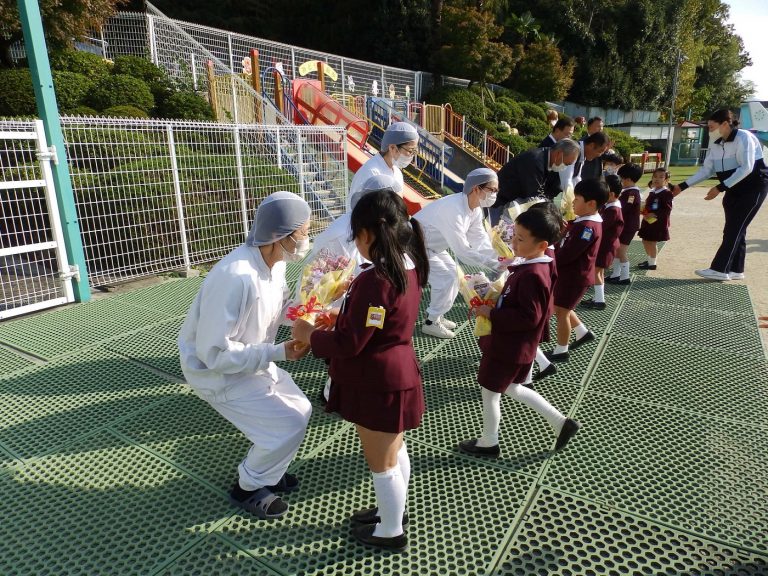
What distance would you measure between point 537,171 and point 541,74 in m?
27.7

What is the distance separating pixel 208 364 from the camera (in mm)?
2217

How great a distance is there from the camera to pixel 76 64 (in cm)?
1154

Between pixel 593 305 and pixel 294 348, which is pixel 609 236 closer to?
pixel 593 305

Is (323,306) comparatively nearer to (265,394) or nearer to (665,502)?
(265,394)

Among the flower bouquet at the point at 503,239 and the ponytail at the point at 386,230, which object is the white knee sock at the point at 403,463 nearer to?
the ponytail at the point at 386,230

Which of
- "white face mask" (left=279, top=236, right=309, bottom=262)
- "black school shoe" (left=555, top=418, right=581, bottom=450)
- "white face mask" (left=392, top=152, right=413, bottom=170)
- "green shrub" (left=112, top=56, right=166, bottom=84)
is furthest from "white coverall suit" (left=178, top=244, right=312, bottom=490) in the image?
"green shrub" (left=112, top=56, right=166, bottom=84)

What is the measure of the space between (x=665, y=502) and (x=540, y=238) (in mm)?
1514

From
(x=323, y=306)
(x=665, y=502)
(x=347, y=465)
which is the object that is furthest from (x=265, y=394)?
(x=665, y=502)

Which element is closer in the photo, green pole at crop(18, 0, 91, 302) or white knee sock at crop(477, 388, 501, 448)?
white knee sock at crop(477, 388, 501, 448)

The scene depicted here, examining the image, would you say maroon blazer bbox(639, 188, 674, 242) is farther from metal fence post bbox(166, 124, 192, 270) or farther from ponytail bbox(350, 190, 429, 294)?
metal fence post bbox(166, 124, 192, 270)

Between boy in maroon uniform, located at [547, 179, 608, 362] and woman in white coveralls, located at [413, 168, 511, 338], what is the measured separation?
0.60m

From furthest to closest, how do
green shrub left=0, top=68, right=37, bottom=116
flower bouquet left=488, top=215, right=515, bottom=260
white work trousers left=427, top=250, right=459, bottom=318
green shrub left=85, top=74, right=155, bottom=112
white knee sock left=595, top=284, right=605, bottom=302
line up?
green shrub left=85, top=74, right=155, bottom=112
green shrub left=0, top=68, right=37, bottom=116
white knee sock left=595, top=284, right=605, bottom=302
white work trousers left=427, top=250, right=459, bottom=318
flower bouquet left=488, top=215, right=515, bottom=260

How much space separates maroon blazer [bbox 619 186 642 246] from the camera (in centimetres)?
666

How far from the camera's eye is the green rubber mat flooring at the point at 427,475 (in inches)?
85.0
